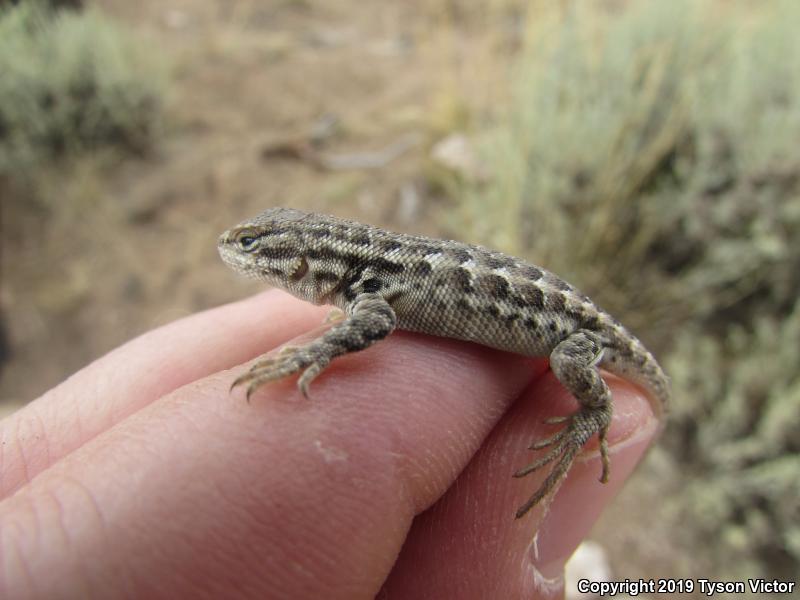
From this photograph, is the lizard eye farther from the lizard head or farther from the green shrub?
the green shrub

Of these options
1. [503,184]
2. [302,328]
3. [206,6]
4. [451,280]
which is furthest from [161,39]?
[451,280]

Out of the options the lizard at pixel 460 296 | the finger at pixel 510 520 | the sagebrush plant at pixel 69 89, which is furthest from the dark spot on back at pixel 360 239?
the sagebrush plant at pixel 69 89

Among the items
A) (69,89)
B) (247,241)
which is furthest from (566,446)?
(69,89)

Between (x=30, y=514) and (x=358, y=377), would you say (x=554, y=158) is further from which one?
(x=30, y=514)

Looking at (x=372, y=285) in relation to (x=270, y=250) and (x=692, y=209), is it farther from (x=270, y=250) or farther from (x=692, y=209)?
(x=692, y=209)

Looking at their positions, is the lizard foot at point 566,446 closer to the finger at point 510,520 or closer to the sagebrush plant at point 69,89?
the finger at point 510,520

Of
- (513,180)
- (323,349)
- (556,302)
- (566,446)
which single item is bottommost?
(566,446)
